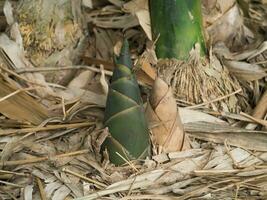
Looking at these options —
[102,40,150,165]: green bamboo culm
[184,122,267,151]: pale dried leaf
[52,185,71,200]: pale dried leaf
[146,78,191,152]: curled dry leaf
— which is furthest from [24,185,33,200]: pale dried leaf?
[184,122,267,151]: pale dried leaf

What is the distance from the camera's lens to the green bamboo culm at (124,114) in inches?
54.6

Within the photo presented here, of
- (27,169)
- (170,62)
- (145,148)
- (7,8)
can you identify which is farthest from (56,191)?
(7,8)

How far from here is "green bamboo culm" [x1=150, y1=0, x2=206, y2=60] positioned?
5.17ft

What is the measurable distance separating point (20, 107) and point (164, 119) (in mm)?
352

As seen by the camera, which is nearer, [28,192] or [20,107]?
[28,192]

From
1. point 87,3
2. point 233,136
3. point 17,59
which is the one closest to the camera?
point 233,136

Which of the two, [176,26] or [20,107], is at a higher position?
[176,26]

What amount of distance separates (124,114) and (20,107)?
0.30 metres

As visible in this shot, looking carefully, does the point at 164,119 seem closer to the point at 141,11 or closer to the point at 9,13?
the point at 141,11

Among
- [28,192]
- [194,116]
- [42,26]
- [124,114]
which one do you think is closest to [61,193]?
[28,192]

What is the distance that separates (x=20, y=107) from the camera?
1550mm

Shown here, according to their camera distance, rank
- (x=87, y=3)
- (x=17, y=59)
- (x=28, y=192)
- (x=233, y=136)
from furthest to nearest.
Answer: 1. (x=87, y=3)
2. (x=17, y=59)
3. (x=233, y=136)
4. (x=28, y=192)

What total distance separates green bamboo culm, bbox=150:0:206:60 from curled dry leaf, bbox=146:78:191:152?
7.3 inches

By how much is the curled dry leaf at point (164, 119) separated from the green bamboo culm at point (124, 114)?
2.1 inches
